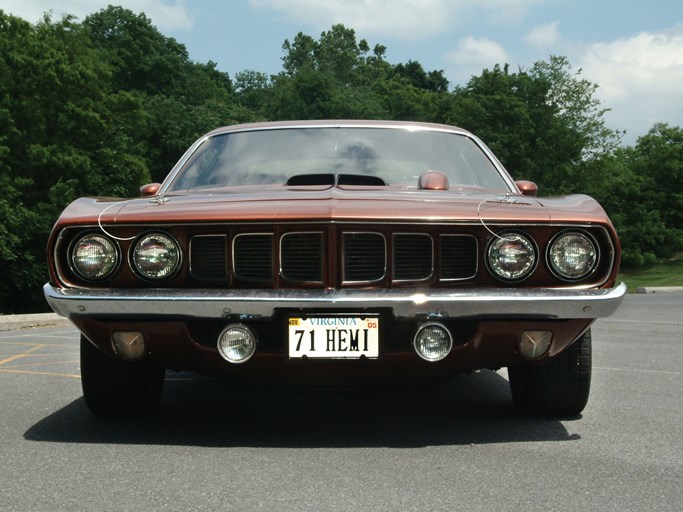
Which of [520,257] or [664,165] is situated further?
[664,165]

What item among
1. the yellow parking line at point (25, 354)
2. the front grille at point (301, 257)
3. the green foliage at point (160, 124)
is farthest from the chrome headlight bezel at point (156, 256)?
the green foliage at point (160, 124)

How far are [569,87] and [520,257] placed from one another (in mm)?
51732

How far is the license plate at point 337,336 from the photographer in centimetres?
405

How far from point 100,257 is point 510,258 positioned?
174cm

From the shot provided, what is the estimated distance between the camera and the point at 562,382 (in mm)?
4707

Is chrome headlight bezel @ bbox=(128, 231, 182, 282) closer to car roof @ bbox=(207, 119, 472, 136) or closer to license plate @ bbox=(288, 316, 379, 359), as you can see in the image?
license plate @ bbox=(288, 316, 379, 359)

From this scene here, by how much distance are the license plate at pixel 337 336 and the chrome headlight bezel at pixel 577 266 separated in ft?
2.64

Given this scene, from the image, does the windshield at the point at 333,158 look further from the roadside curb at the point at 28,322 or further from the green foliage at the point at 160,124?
the green foliage at the point at 160,124

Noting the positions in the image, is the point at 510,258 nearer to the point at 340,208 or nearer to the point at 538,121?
the point at 340,208

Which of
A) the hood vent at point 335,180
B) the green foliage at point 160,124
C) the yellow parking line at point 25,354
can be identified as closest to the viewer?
the hood vent at point 335,180

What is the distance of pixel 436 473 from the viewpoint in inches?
145

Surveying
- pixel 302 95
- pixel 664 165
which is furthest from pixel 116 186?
pixel 664 165

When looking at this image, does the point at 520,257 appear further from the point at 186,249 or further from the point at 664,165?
the point at 664,165

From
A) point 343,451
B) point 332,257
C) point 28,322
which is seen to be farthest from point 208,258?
point 28,322
